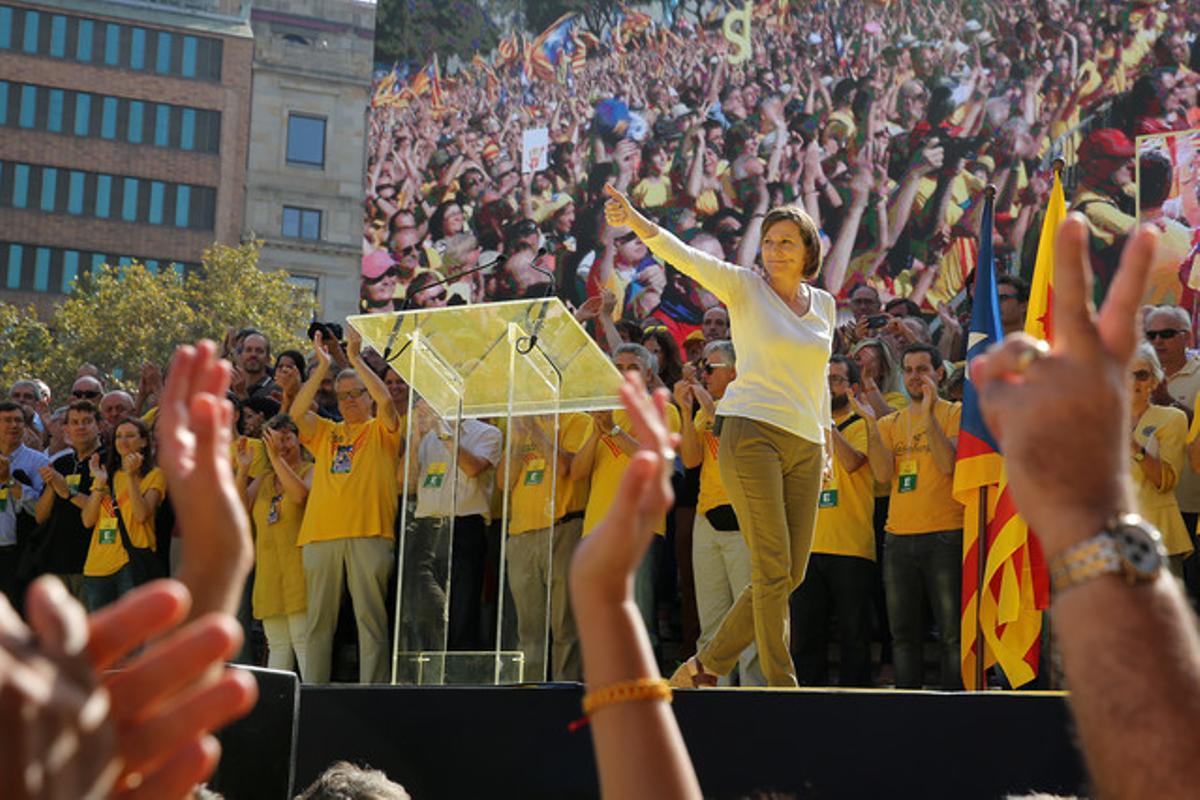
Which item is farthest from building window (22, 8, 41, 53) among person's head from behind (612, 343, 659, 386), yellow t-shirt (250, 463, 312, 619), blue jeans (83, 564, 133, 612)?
person's head from behind (612, 343, 659, 386)

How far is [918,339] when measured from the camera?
30.7 feet

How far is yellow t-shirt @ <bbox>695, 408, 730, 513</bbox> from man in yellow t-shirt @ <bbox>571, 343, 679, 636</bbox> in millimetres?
180

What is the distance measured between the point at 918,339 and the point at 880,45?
4.85m

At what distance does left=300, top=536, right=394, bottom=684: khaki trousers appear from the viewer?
27.2ft

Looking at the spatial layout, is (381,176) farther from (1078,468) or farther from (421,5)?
(1078,468)

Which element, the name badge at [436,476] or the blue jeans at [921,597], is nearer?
the name badge at [436,476]

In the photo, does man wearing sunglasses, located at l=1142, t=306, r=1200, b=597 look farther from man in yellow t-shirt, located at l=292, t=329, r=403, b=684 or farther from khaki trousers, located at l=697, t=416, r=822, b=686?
man in yellow t-shirt, located at l=292, t=329, r=403, b=684

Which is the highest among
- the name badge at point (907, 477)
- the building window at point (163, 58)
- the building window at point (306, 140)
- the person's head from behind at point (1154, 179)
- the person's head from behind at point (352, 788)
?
the building window at point (163, 58)

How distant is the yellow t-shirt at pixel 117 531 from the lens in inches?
374

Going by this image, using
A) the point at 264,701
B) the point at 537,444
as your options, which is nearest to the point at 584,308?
the point at 537,444

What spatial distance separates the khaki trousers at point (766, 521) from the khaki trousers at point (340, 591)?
2559 mm

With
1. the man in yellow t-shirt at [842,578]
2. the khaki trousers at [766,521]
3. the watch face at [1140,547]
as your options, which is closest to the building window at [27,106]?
the man in yellow t-shirt at [842,578]

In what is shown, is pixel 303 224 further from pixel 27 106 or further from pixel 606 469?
pixel 606 469

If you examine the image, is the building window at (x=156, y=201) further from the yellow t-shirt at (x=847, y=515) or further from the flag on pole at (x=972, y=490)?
the flag on pole at (x=972, y=490)
